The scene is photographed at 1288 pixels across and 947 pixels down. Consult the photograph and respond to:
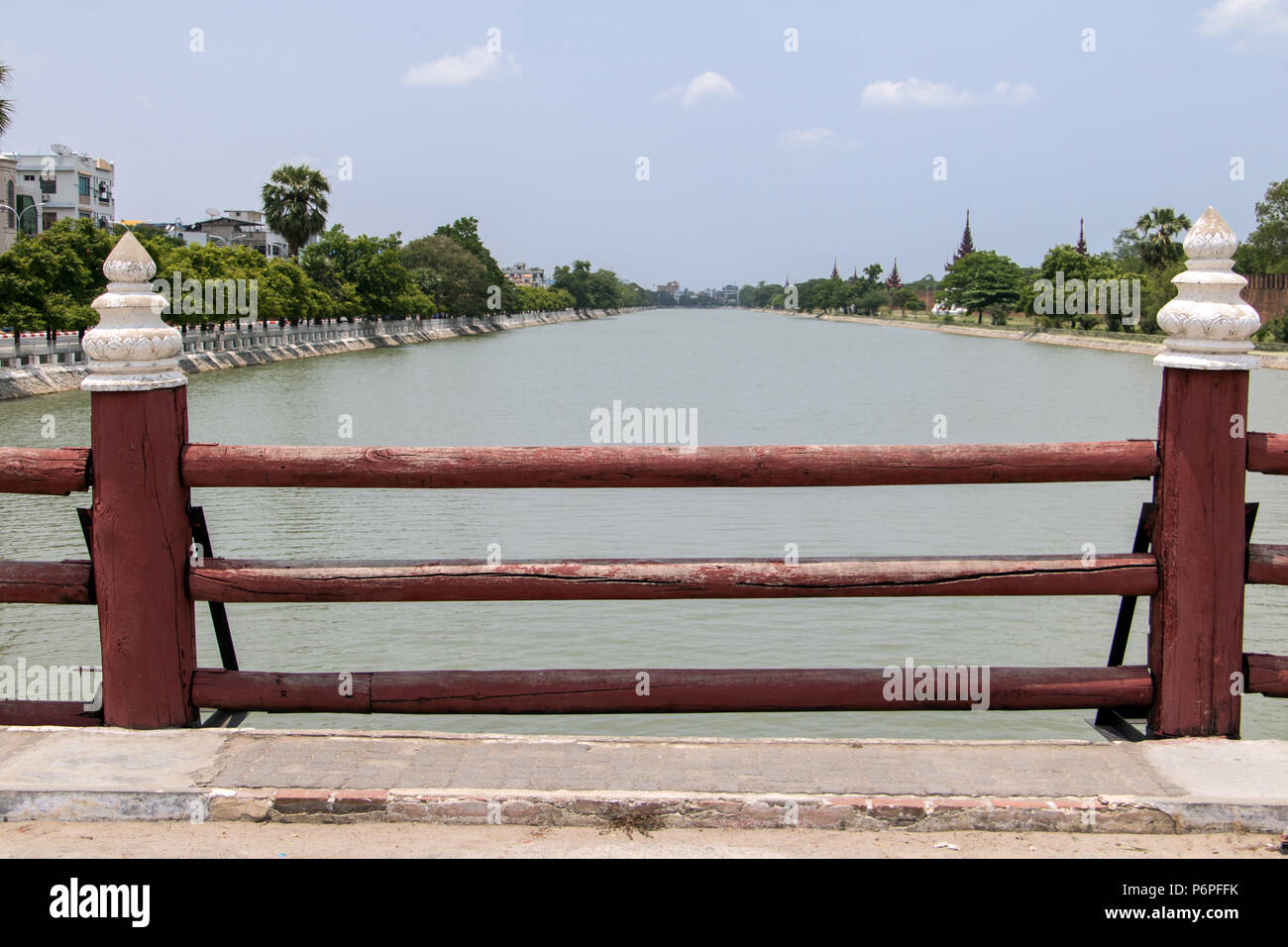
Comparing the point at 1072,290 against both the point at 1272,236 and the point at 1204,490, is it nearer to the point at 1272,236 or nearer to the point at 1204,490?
the point at 1272,236

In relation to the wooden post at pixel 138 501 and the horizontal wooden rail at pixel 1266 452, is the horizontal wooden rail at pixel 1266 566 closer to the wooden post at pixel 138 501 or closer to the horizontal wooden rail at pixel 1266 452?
the horizontal wooden rail at pixel 1266 452

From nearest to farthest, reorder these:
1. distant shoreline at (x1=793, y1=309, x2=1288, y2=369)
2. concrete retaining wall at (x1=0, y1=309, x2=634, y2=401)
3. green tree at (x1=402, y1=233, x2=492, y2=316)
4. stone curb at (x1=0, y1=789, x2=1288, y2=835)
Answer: stone curb at (x1=0, y1=789, x2=1288, y2=835) < concrete retaining wall at (x1=0, y1=309, x2=634, y2=401) < distant shoreline at (x1=793, y1=309, x2=1288, y2=369) < green tree at (x1=402, y1=233, x2=492, y2=316)

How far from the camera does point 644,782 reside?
3.98 metres

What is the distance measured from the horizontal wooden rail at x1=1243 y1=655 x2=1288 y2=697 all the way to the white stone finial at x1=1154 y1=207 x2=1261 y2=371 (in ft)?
3.56

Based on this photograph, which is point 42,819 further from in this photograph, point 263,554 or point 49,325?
point 49,325

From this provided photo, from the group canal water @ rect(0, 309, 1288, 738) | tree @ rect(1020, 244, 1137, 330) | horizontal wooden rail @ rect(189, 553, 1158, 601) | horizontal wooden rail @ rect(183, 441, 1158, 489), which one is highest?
tree @ rect(1020, 244, 1137, 330)

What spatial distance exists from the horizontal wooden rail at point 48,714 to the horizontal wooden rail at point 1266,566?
428 centimetres

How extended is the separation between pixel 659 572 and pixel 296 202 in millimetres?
82845

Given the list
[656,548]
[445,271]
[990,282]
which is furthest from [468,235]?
[656,548]

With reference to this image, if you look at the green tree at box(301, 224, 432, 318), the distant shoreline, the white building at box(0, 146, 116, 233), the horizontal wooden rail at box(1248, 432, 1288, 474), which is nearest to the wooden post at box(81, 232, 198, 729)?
the horizontal wooden rail at box(1248, 432, 1288, 474)

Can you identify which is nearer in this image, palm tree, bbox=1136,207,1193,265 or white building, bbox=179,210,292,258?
palm tree, bbox=1136,207,1193,265

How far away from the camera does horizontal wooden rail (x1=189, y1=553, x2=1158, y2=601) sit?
170 inches

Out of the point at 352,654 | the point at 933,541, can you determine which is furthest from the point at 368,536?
the point at 933,541

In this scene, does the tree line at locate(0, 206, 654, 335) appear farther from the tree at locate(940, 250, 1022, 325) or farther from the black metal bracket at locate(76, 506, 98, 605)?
the tree at locate(940, 250, 1022, 325)
